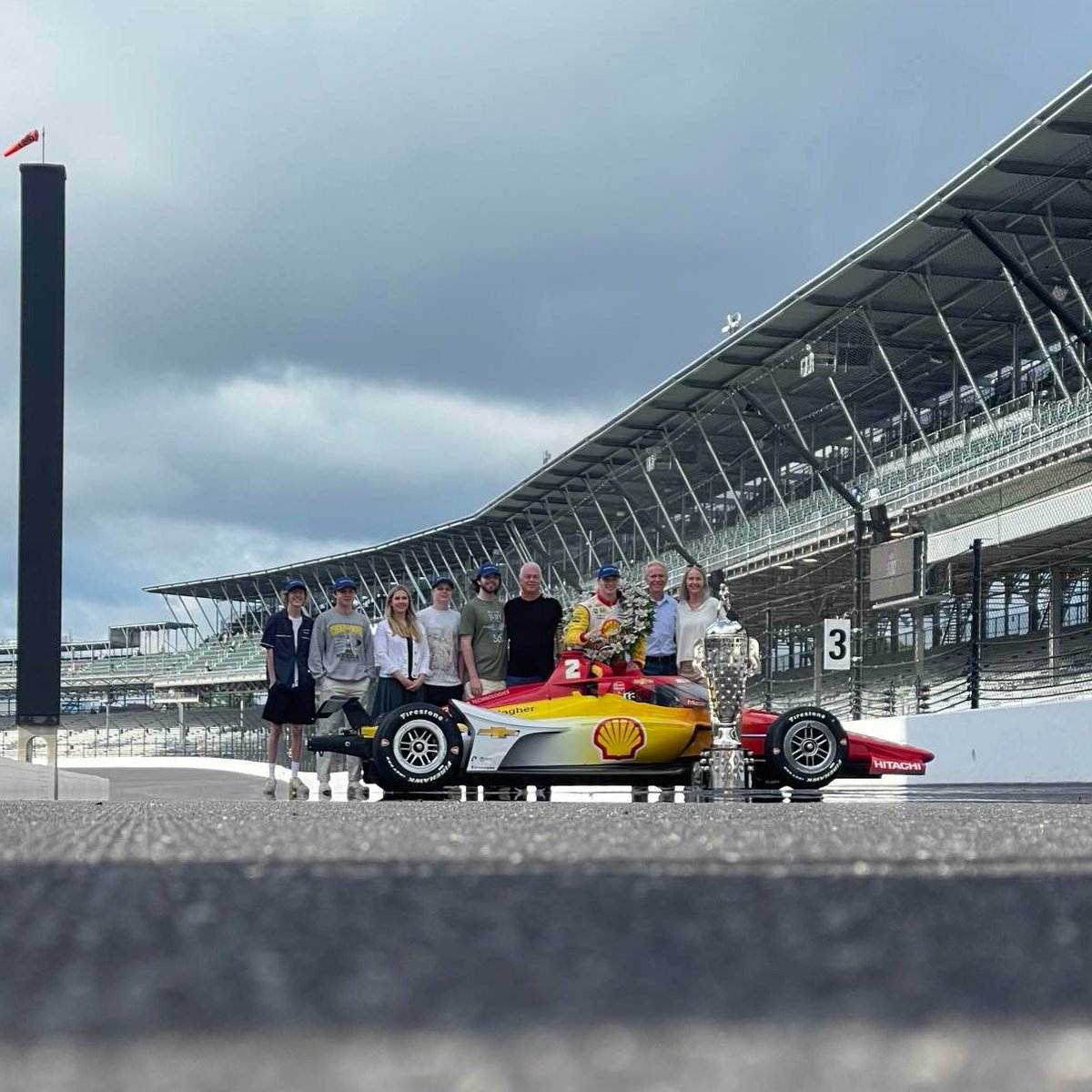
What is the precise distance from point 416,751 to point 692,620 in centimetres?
199

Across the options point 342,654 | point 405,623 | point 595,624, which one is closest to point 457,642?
point 405,623

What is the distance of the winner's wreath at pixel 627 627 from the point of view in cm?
991

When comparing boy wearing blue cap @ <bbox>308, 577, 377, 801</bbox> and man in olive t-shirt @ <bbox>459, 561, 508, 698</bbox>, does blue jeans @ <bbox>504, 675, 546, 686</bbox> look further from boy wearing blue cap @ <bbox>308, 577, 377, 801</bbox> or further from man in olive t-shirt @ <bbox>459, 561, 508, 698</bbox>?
boy wearing blue cap @ <bbox>308, 577, 377, 801</bbox>

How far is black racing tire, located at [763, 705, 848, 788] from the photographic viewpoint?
9.57 meters

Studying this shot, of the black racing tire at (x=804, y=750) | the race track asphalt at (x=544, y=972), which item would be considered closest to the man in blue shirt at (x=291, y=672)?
the black racing tire at (x=804, y=750)

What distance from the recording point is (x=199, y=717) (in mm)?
74875

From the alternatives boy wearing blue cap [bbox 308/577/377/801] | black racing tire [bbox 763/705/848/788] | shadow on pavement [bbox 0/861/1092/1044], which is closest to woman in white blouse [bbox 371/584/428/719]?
boy wearing blue cap [bbox 308/577/377/801]

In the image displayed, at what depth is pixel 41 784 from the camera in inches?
565

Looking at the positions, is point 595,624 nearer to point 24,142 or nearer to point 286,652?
point 286,652

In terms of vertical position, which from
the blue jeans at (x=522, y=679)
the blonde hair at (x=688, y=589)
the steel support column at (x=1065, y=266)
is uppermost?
the steel support column at (x=1065, y=266)

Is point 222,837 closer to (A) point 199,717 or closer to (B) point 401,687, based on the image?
(B) point 401,687

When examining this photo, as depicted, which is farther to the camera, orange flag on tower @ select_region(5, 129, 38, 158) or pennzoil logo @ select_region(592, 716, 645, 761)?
orange flag on tower @ select_region(5, 129, 38, 158)

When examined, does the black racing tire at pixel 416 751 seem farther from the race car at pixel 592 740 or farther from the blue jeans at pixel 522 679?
the blue jeans at pixel 522 679

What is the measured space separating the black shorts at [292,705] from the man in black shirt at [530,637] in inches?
66.3
